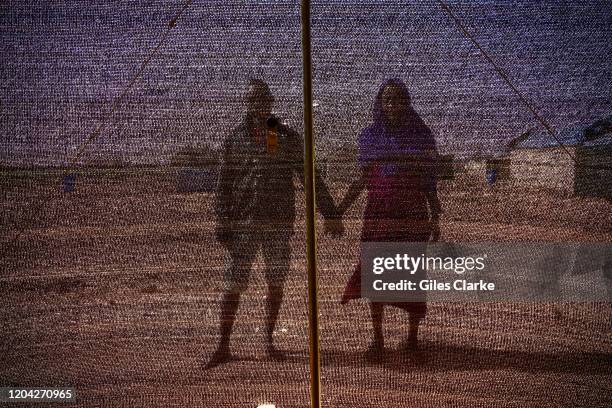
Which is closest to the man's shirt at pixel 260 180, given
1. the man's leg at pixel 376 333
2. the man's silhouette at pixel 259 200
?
the man's silhouette at pixel 259 200

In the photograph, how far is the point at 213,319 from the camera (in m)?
2.28

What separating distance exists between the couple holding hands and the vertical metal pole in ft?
0.63

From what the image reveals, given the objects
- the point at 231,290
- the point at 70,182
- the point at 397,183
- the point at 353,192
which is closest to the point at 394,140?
the point at 397,183

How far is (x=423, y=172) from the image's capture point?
2.24 metres

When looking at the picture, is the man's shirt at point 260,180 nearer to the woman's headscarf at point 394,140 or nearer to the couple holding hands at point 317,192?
the couple holding hands at point 317,192

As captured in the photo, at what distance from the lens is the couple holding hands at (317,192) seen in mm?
2221

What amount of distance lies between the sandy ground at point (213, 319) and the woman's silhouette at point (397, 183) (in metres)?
0.08

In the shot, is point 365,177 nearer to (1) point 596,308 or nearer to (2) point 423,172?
(2) point 423,172

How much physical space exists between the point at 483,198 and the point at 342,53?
1003 mm

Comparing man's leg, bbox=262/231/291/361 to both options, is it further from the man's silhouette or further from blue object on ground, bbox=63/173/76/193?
blue object on ground, bbox=63/173/76/193

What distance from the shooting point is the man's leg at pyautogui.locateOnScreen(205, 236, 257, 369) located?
2.26 meters

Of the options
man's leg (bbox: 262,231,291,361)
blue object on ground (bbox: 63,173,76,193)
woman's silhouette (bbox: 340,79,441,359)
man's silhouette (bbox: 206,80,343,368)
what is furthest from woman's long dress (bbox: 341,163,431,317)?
blue object on ground (bbox: 63,173,76,193)

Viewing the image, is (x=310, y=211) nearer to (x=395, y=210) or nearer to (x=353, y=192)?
(x=353, y=192)

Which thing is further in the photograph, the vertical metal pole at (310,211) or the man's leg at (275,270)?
the man's leg at (275,270)
